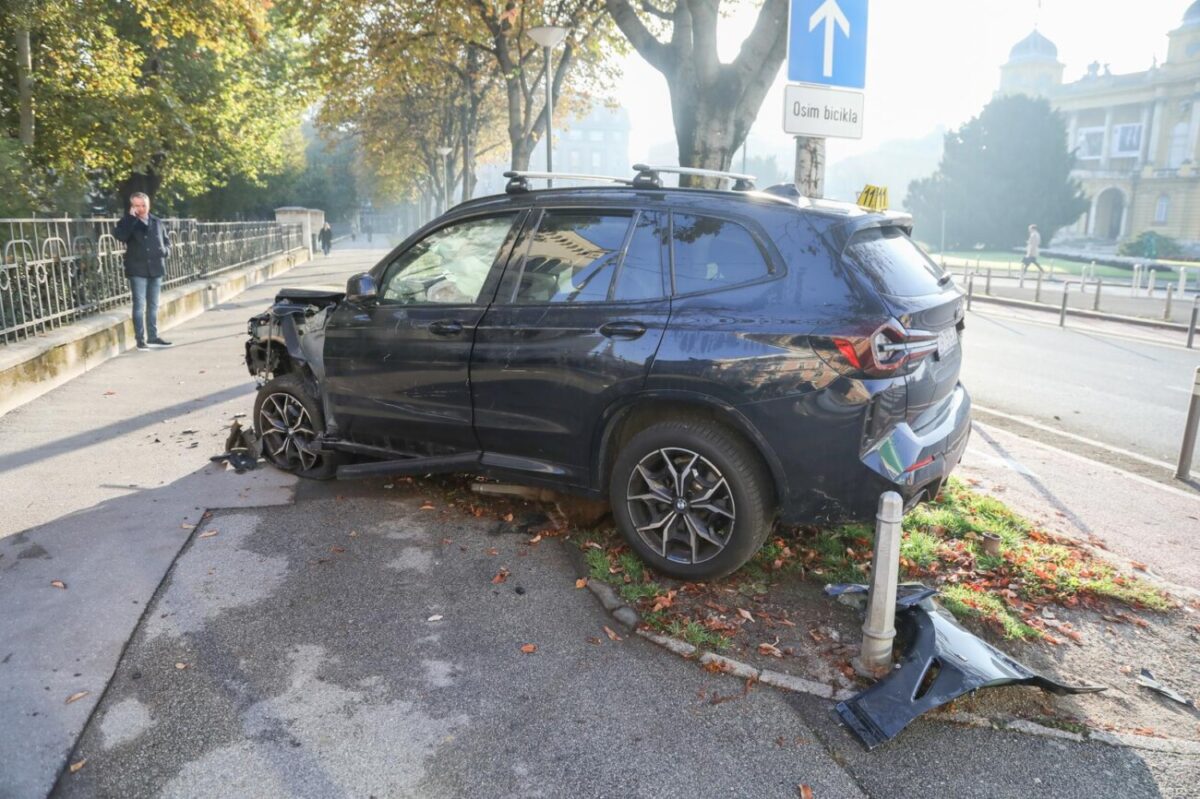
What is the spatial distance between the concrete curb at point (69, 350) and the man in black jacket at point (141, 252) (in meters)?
0.26

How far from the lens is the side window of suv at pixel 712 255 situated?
13.7 ft

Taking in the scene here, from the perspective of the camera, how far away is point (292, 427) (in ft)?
20.1

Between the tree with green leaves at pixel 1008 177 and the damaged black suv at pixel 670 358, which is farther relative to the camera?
the tree with green leaves at pixel 1008 177

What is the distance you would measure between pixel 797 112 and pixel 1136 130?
309ft

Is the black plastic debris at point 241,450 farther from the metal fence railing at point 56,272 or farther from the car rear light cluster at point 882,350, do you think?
the car rear light cluster at point 882,350

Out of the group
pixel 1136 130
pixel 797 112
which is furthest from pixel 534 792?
pixel 1136 130

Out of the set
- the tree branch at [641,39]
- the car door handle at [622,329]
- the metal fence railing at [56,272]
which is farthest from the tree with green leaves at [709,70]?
the metal fence railing at [56,272]

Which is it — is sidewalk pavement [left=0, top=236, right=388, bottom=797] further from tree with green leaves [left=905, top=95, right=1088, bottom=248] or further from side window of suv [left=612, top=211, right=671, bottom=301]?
tree with green leaves [left=905, top=95, right=1088, bottom=248]

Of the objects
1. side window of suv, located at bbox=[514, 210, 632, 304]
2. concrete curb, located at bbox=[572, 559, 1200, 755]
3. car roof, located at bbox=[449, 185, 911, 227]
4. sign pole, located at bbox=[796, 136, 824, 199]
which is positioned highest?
sign pole, located at bbox=[796, 136, 824, 199]

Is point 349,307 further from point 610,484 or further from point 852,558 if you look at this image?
point 852,558

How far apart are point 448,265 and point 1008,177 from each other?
6522 centimetres

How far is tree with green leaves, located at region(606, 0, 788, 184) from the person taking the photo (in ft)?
31.0

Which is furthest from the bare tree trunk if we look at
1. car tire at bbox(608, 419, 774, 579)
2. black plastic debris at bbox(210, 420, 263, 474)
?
car tire at bbox(608, 419, 774, 579)

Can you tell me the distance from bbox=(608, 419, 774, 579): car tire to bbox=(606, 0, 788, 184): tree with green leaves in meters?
6.28
